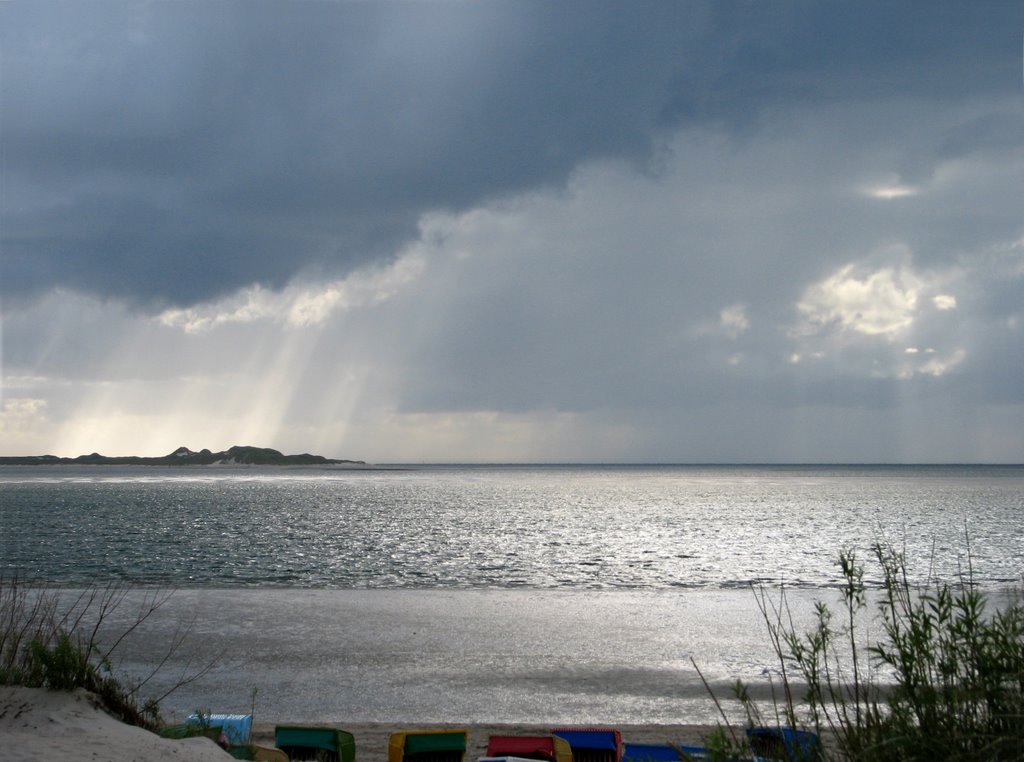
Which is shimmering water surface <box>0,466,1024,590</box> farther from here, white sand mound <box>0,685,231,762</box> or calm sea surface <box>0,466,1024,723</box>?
white sand mound <box>0,685,231,762</box>

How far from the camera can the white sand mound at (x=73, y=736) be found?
588 cm

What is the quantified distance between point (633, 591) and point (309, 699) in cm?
1399

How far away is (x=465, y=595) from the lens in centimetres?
2397

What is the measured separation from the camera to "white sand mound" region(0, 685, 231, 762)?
588 centimetres

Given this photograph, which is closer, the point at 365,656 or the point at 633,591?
the point at 365,656

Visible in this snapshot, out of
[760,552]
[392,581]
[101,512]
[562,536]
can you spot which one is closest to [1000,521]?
[760,552]

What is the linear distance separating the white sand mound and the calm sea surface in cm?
563

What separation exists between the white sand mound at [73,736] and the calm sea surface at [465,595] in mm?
5630

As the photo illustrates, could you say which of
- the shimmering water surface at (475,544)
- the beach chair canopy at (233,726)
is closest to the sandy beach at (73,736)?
the beach chair canopy at (233,726)

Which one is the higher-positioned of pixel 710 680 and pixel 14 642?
pixel 14 642

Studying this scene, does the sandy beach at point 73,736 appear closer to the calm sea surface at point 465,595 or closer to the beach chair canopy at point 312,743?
the beach chair canopy at point 312,743

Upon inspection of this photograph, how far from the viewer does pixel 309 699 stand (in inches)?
508

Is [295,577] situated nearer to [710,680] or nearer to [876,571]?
[710,680]

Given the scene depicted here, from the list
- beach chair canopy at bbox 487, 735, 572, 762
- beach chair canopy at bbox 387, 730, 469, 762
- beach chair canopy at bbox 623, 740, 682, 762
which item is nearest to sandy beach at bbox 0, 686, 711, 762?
beach chair canopy at bbox 387, 730, 469, 762
